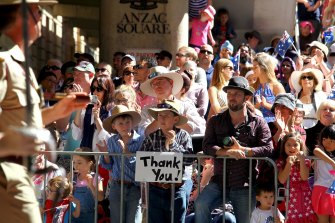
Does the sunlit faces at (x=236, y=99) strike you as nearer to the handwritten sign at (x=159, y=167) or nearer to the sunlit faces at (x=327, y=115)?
the handwritten sign at (x=159, y=167)

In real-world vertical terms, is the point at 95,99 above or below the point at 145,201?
above

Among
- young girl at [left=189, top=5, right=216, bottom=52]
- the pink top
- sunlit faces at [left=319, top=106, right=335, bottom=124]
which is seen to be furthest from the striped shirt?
the pink top

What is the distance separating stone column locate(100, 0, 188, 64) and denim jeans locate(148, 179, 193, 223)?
7.71 m

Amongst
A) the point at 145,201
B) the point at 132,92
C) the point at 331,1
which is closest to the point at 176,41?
the point at 331,1

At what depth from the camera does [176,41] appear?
18.4 metres

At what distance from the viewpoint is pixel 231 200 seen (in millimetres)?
10797

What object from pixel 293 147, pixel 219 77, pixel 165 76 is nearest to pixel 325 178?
pixel 293 147

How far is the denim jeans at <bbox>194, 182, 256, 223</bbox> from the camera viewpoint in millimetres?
10734

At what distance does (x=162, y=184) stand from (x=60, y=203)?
985mm

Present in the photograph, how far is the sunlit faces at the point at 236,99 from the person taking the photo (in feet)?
35.6

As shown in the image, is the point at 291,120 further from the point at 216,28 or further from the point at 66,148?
the point at 216,28

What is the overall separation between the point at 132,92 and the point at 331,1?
24.2 feet

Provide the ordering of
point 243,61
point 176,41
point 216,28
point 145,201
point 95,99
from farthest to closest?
point 216,28 < point 176,41 < point 243,61 < point 95,99 < point 145,201

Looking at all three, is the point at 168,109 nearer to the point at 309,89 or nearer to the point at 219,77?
the point at 219,77
